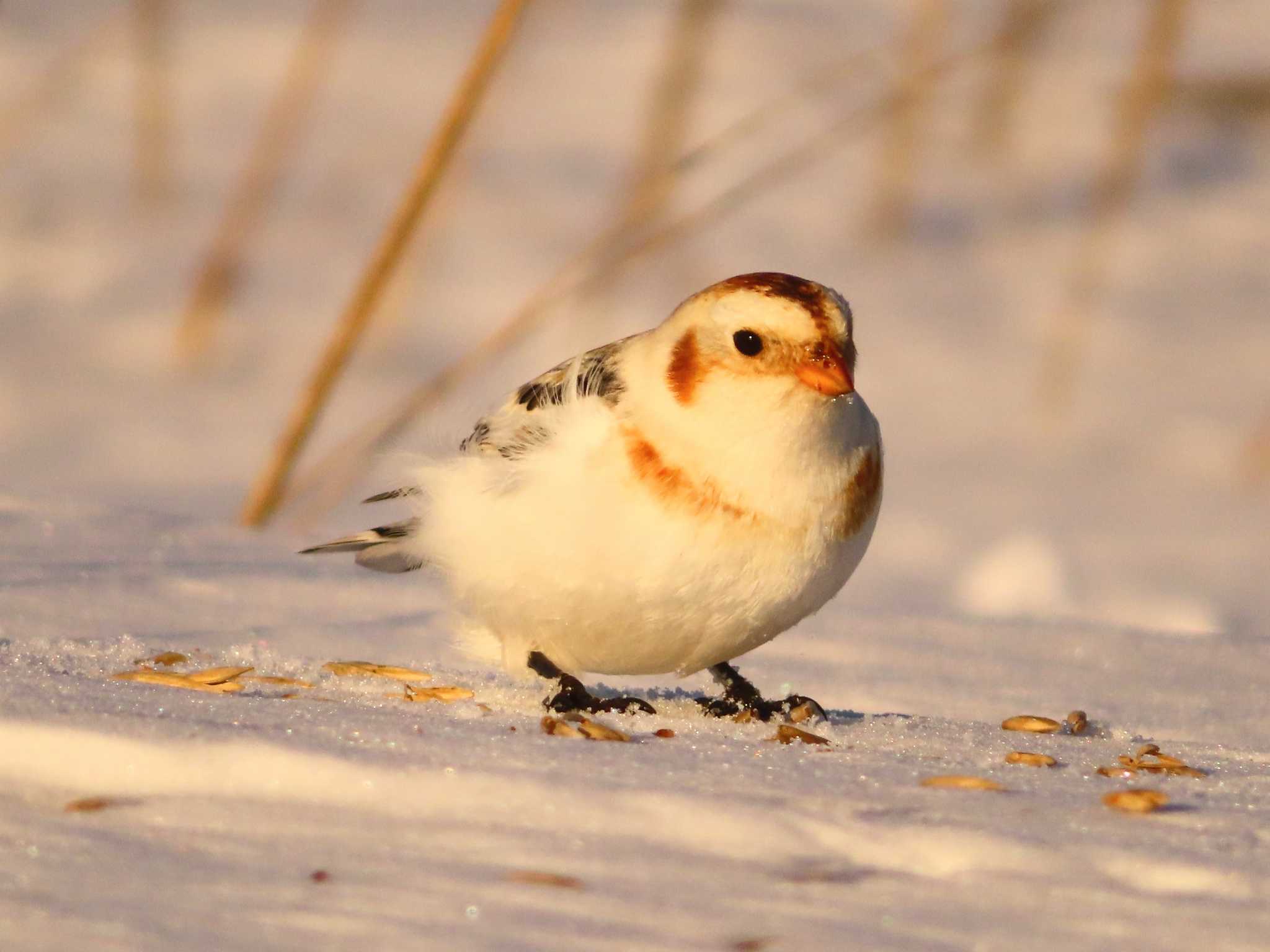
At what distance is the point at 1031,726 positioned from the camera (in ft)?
8.62

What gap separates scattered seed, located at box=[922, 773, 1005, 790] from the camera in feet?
6.57

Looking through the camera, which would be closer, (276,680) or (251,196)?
(276,680)

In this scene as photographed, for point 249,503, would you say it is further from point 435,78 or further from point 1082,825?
point 435,78

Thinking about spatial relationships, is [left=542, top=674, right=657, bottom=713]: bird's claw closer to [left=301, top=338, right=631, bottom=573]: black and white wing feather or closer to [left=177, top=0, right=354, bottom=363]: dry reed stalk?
[left=301, top=338, right=631, bottom=573]: black and white wing feather

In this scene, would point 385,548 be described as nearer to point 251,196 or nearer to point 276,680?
point 276,680

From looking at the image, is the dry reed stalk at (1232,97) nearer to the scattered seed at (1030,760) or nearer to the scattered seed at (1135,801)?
the scattered seed at (1030,760)

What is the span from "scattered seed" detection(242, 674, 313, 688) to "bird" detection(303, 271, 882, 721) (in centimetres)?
31

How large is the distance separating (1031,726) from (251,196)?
3402 mm

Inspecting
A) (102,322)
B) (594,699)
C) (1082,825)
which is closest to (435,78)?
(102,322)

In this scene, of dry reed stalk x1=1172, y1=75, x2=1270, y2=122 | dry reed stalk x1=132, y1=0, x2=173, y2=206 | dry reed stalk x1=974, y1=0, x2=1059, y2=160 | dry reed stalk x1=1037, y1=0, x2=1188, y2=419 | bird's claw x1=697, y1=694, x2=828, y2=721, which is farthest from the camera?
dry reed stalk x1=1172, y1=75, x2=1270, y2=122

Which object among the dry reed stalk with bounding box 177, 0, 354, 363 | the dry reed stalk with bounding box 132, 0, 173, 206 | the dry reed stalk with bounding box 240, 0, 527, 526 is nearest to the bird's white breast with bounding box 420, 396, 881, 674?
the dry reed stalk with bounding box 240, 0, 527, 526

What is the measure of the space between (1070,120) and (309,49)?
21.4ft

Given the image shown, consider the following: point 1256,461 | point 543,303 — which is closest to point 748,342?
point 543,303

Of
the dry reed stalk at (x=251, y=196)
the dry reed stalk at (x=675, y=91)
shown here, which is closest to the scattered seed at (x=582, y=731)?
the dry reed stalk at (x=251, y=196)
